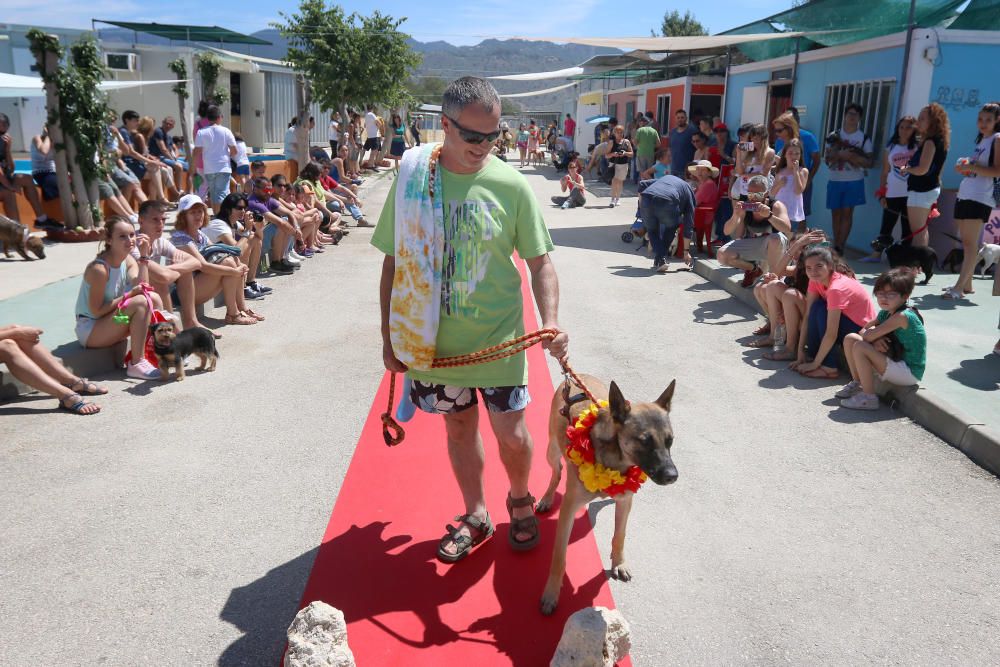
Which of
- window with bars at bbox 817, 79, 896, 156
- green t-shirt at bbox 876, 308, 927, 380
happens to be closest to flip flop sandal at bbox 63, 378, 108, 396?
green t-shirt at bbox 876, 308, 927, 380

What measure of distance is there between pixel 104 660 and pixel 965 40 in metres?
11.5

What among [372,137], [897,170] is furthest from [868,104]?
[372,137]

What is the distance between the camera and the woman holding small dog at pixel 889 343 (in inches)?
211

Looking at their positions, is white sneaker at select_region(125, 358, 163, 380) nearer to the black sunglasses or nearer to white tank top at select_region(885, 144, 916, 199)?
the black sunglasses

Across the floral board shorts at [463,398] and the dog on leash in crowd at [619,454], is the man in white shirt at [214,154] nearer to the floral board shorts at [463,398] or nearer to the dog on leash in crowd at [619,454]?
the floral board shorts at [463,398]

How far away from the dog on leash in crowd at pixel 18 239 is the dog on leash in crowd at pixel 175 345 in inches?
208

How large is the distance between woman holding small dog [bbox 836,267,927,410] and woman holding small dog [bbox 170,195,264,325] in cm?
592

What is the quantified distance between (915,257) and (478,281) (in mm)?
7337

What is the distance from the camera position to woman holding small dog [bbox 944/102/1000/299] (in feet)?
25.0

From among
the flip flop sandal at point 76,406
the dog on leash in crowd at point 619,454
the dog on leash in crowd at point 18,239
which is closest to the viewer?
the dog on leash in crowd at point 619,454

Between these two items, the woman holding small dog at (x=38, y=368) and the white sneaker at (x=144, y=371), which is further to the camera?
the white sneaker at (x=144, y=371)

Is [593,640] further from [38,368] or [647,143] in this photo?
[647,143]

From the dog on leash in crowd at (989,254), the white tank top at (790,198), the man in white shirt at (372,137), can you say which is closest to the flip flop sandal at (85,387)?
the white tank top at (790,198)

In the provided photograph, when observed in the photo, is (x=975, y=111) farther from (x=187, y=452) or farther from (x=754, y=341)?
(x=187, y=452)
